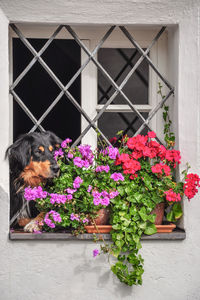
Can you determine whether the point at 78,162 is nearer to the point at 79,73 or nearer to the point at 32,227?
the point at 32,227

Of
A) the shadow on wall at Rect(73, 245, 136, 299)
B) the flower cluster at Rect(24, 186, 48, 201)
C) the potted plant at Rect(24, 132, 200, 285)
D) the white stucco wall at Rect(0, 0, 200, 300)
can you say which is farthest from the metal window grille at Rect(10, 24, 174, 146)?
the shadow on wall at Rect(73, 245, 136, 299)

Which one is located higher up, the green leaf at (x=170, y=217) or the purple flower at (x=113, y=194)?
the purple flower at (x=113, y=194)

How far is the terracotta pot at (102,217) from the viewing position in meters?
2.93

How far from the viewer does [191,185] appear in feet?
9.53

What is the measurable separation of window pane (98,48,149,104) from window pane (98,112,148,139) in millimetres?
126

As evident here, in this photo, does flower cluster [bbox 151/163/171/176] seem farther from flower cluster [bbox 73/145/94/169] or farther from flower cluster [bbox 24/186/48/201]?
flower cluster [bbox 24/186/48/201]

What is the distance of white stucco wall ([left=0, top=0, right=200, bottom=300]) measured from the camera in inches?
116

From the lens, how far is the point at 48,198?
2910 mm

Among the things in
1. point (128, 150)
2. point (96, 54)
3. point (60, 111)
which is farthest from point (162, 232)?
point (60, 111)

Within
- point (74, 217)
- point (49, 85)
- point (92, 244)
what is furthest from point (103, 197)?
point (49, 85)

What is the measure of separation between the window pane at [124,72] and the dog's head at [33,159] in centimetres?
73

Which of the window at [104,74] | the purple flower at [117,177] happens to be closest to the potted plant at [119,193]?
the purple flower at [117,177]

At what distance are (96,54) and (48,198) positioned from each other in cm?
124

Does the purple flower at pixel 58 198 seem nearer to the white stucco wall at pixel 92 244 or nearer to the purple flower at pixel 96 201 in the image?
the purple flower at pixel 96 201
